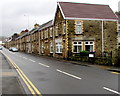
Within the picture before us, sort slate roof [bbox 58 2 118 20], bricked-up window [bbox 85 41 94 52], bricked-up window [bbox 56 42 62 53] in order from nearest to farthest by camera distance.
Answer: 1. bricked-up window [bbox 85 41 94 52]
2. slate roof [bbox 58 2 118 20]
3. bricked-up window [bbox 56 42 62 53]

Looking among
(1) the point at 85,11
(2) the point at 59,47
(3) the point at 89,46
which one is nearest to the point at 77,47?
(3) the point at 89,46

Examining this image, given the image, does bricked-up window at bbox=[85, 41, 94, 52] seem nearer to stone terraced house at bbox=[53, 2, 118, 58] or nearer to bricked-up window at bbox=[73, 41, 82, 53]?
stone terraced house at bbox=[53, 2, 118, 58]

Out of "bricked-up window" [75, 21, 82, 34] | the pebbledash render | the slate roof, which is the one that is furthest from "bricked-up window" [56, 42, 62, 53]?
the slate roof

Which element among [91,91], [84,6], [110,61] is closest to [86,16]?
[84,6]

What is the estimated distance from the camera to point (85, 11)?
3025 centimetres

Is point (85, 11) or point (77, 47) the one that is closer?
point (77, 47)

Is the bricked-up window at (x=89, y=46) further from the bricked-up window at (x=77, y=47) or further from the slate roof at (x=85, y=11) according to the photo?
the slate roof at (x=85, y=11)

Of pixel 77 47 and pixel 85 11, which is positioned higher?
pixel 85 11

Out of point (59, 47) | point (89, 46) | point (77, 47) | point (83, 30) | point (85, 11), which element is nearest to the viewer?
point (77, 47)

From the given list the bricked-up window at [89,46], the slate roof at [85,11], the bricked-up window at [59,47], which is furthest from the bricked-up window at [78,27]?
the bricked-up window at [59,47]

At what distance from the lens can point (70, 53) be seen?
26688 millimetres

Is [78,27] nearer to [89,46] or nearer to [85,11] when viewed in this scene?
[89,46]

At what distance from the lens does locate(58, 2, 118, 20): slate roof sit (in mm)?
28566

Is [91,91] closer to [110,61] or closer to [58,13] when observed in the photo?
[110,61]
